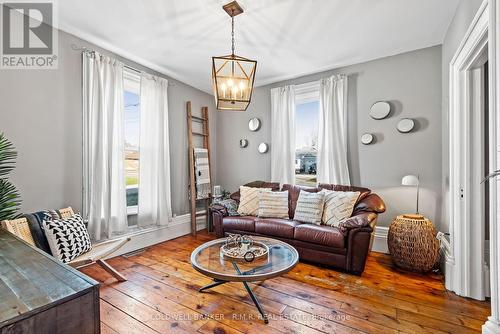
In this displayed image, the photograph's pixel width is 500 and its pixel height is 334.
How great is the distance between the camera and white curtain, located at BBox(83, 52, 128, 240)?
2.89m

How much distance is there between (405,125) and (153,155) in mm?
3554

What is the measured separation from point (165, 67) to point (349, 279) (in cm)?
376

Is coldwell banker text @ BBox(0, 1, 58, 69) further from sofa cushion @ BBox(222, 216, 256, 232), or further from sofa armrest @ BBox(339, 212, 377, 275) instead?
sofa armrest @ BBox(339, 212, 377, 275)

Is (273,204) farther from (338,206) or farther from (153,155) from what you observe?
(153,155)

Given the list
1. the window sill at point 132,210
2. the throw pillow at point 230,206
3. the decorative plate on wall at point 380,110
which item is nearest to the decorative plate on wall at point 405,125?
the decorative plate on wall at point 380,110

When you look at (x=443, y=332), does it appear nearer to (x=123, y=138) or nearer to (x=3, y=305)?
(x=3, y=305)

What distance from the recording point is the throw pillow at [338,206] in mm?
3057

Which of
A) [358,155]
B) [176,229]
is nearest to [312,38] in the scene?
[358,155]

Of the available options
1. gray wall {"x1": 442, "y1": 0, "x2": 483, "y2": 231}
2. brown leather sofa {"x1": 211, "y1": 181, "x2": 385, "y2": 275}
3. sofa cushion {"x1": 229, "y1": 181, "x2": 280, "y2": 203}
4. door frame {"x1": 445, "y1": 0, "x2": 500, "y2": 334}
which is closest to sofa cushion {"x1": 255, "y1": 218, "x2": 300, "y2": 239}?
brown leather sofa {"x1": 211, "y1": 181, "x2": 385, "y2": 275}

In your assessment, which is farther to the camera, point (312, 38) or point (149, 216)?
point (149, 216)

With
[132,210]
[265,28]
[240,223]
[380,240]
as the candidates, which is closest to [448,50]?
[265,28]

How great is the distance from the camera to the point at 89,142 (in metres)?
2.88

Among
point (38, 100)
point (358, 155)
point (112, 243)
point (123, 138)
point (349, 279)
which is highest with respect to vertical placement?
point (38, 100)

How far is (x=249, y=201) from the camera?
3789 mm
